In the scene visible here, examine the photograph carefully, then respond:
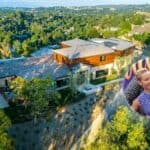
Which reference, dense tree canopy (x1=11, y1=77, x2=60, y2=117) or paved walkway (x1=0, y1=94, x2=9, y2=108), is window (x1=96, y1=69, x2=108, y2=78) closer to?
dense tree canopy (x1=11, y1=77, x2=60, y2=117)

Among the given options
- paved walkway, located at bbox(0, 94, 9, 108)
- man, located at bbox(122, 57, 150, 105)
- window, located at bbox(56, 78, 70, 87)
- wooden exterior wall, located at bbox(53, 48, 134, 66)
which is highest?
man, located at bbox(122, 57, 150, 105)

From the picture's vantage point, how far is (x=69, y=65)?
33312 millimetres

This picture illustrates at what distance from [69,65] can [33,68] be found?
4.04m

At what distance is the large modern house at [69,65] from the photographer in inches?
1208

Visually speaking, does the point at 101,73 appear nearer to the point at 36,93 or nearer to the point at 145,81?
the point at 36,93

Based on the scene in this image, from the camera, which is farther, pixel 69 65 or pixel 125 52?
pixel 125 52

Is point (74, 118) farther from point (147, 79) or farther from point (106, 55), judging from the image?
point (147, 79)

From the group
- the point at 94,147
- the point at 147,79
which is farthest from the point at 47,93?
the point at 147,79

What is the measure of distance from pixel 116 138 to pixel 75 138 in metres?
5.30

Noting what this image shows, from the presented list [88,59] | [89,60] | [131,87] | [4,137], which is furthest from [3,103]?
[131,87]

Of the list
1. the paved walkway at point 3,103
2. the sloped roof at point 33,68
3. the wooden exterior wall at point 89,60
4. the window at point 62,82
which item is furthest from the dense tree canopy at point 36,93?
the wooden exterior wall at point 89,60

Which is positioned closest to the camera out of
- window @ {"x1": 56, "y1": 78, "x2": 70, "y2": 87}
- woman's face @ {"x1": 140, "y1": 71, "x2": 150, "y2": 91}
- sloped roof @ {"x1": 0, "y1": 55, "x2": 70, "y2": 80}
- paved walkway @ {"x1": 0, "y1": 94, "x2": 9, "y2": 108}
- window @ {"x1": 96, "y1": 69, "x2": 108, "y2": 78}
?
woman's face @ {"x1": 140, "y1": 71, "x2": 150, "y2": 91}

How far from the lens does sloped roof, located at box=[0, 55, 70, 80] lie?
30233 mm

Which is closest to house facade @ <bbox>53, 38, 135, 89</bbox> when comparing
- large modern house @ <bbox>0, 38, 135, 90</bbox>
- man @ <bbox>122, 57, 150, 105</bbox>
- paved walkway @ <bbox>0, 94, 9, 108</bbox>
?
large modern house @ <bbox>0, 38, 135, 90</bbox>
